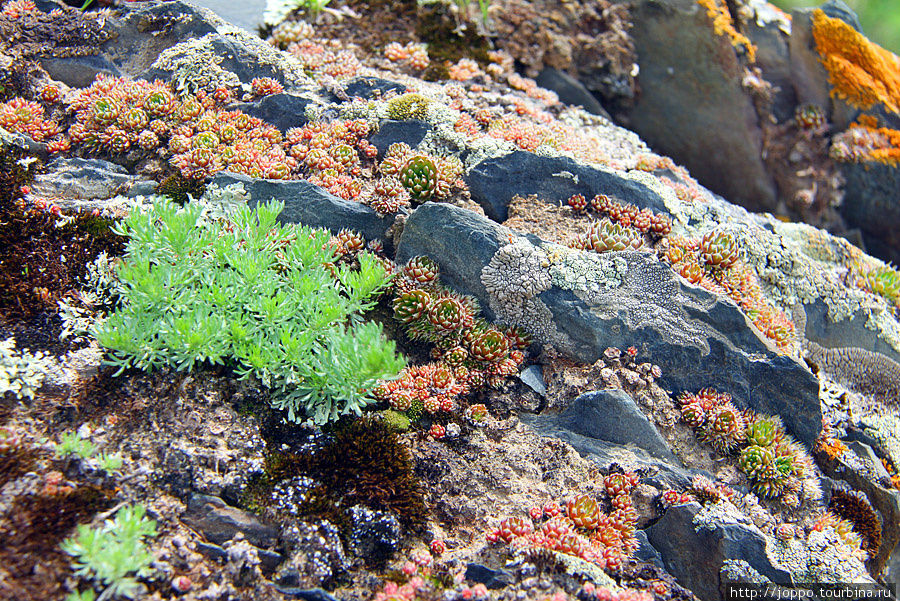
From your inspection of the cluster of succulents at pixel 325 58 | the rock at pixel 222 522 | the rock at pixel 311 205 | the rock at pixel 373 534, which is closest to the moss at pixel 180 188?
the rock at pixel 311 205

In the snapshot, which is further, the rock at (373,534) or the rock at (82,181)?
the rock at (82,181)

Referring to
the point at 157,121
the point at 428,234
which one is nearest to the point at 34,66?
the point at 157,121

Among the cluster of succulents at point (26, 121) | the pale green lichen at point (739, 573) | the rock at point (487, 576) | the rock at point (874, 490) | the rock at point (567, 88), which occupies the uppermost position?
the rock at point (567, 88)

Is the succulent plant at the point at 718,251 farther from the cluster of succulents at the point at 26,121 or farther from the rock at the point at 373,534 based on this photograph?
the cluster of succulents at the point at 26,121

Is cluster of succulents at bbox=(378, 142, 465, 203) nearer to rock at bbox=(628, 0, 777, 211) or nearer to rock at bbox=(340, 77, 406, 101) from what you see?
rock at bbox=(340, 77, 406, 101)

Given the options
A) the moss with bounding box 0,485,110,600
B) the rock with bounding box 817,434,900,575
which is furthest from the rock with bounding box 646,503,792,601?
the moss with bounding box 0,485,110,600

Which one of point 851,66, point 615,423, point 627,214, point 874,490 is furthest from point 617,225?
point 851,66
